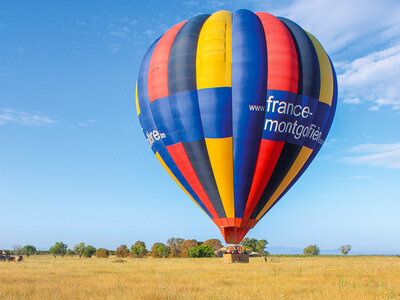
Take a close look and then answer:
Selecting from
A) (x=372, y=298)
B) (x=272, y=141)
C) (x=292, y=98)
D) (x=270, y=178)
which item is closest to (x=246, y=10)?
(x=292, y=98)

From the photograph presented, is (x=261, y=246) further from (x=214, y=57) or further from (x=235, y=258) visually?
(x=214, y=57)

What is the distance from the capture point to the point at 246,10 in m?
27.2

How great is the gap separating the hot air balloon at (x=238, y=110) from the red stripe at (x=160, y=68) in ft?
0.24

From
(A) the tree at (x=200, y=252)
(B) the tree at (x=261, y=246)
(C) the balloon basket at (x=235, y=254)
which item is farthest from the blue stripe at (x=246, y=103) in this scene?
(B) the tree at (x=261, y=246)

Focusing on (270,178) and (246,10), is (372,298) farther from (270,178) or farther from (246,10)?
(246,10)

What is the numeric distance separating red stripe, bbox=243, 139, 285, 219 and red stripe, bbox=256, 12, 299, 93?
3.21m

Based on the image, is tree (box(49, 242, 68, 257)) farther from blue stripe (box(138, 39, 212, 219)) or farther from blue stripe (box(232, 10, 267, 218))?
blue stripe (box(232, 10, 267, 218))

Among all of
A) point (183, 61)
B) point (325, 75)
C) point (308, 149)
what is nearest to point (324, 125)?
point (308, 149)

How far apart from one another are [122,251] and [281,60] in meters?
63.1

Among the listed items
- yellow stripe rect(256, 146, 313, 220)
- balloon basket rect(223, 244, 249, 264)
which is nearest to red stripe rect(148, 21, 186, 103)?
yellow stripe rect(256, 146, 313, 220)

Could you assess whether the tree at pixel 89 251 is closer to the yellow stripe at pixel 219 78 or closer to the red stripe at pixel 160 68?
the red stripe at pixel 160 68

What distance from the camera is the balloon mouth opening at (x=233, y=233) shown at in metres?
24.9

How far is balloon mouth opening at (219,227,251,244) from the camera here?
24.9 meters

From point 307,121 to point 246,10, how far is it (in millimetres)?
8392
